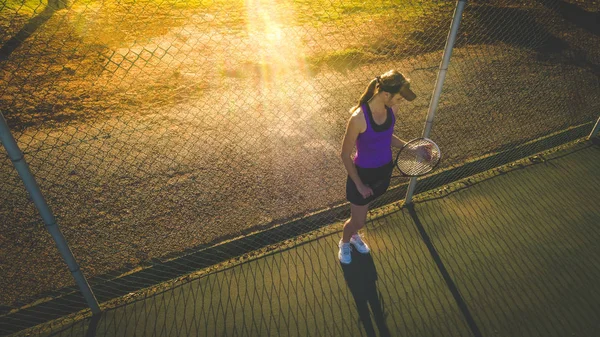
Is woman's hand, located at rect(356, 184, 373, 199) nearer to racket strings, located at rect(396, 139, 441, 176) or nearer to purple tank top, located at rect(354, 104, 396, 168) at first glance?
purple tank top, located at rect(354, 104, 396, 168)

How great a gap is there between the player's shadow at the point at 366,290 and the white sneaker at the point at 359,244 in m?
0.05

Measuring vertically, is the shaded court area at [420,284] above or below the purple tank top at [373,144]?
below

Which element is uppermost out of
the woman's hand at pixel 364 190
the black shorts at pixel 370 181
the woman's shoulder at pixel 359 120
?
the woman's shoulder at pixel 359 120

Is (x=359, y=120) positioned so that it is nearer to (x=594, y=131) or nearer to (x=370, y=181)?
(x=370, y=181)

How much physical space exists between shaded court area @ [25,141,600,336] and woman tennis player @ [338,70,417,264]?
2.46 feet

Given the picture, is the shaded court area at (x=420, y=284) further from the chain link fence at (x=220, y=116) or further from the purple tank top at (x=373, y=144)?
the purple tank top at (x=373, y=144)

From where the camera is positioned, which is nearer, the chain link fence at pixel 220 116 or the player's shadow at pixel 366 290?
the player's shadow at pixel 366 290

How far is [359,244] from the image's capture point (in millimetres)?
3777

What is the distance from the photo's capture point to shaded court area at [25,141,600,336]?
3.13m

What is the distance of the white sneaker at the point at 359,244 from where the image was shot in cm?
376

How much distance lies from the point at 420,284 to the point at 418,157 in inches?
53.8

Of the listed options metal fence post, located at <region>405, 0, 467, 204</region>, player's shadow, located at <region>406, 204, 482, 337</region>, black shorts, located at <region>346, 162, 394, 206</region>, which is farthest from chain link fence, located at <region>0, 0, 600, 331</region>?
metal fence post, located at <region>405, 0, 467, 204</region>

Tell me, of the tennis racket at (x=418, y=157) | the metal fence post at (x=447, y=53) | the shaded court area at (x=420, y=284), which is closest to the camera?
the metal fence post at (x=447, y=53)

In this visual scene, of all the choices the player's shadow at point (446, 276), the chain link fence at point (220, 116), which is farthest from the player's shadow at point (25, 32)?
the player's shadow at point (446, 276)
